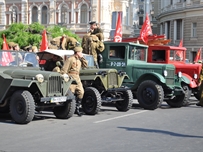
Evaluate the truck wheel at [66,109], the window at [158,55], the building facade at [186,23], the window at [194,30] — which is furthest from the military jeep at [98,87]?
the window at [194,30]

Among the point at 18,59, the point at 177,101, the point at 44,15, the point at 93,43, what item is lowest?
the point at 177,101

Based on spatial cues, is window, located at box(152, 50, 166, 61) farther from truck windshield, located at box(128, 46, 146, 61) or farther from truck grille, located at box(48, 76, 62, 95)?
truck grille, located at box(48, 76, 62, 95)

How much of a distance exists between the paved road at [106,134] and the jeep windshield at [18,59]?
146cm

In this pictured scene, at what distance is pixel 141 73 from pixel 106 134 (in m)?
6.01

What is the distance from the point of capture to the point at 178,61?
61.4 ft

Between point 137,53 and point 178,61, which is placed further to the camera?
point 178,61

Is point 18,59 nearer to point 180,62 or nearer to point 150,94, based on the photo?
point 150,94

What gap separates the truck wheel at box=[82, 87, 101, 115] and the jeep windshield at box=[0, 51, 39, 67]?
1659mm

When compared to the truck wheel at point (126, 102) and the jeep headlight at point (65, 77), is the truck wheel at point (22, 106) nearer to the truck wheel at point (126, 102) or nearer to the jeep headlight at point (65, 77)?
the jeep headlight at point (65, 77)

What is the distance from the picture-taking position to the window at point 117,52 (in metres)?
15.5

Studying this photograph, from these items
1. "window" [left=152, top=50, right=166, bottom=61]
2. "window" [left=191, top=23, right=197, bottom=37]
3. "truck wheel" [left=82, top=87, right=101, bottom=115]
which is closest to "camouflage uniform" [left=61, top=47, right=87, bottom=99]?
"truck wheel" [left=82, top=87, right=101, bottom=115]

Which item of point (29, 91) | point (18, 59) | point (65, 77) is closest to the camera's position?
point (29, 91)

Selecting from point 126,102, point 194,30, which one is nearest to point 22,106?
point 126,102

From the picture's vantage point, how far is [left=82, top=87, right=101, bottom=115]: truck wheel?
1278cm
